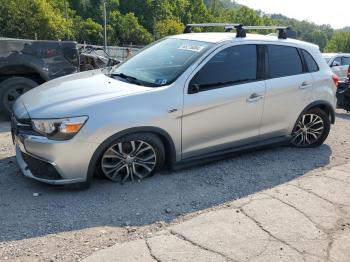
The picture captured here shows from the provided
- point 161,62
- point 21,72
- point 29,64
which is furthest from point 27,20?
point 161,62

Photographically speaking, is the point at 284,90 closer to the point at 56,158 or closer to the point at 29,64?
the point at 56,158

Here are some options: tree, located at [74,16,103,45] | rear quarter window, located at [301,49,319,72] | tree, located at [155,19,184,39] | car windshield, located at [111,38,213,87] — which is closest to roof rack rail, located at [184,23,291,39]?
rear quarter window, located at [301,49,319,72]

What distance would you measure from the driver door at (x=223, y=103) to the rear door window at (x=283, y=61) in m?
0.26

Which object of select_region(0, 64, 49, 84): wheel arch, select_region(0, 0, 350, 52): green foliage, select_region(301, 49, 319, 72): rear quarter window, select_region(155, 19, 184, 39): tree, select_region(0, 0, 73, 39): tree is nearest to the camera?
select_region(301, 49, 319, 72): rear quarter window

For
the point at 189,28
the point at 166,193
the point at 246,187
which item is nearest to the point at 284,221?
the point at 246,187

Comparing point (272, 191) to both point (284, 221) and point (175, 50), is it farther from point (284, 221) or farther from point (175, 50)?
point (175, 50)

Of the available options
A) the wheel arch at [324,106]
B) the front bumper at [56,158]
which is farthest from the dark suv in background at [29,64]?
the wheel arch at [324,106]

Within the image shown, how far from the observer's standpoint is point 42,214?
3.68 meters

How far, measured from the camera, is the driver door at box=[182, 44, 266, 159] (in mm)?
4453

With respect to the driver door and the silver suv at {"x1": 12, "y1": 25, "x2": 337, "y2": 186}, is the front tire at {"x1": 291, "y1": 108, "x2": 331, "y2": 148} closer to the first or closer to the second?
the silver suv at {"x1": 12, "y1": 25, "x2": 337, "y2": 186}

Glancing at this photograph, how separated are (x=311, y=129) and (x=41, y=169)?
3.88 m

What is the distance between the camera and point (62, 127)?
377cm

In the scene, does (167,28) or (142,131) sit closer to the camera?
(142,131)

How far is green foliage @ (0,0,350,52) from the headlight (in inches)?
1706
